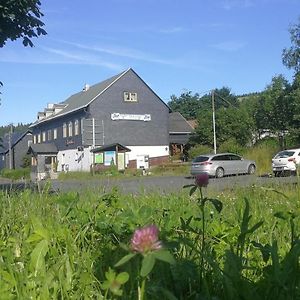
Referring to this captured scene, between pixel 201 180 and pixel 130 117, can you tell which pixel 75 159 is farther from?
pixel 201 180

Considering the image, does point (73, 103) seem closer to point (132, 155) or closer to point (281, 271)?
point (132, 155)

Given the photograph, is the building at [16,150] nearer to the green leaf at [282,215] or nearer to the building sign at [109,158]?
the building sign at [109,158]

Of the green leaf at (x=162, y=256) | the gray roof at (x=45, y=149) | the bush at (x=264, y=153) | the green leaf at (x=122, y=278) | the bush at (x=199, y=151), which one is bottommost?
the green leaf at (x=122, y=278)

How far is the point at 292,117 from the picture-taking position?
140 ft

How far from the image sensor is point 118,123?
54.4 metres

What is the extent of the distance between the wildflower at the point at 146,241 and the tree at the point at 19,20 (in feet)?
21.7

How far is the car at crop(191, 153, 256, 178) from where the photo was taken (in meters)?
31.1

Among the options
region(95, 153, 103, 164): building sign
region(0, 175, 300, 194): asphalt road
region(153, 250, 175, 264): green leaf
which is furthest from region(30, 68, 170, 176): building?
region(153, 250, 175, 264): green leaf

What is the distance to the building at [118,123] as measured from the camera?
52500 millimetres

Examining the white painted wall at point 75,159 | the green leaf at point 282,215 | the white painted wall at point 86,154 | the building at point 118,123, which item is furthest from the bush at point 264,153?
the green leaf at point 282,215

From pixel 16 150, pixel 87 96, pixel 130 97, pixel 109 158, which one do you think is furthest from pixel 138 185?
pixel 16 150

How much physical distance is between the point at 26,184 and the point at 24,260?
161 inches

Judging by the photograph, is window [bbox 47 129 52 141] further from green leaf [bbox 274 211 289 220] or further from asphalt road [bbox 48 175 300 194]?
green leaf [bbox 274 211 289 220]

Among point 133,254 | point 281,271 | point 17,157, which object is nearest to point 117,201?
point 281,271
